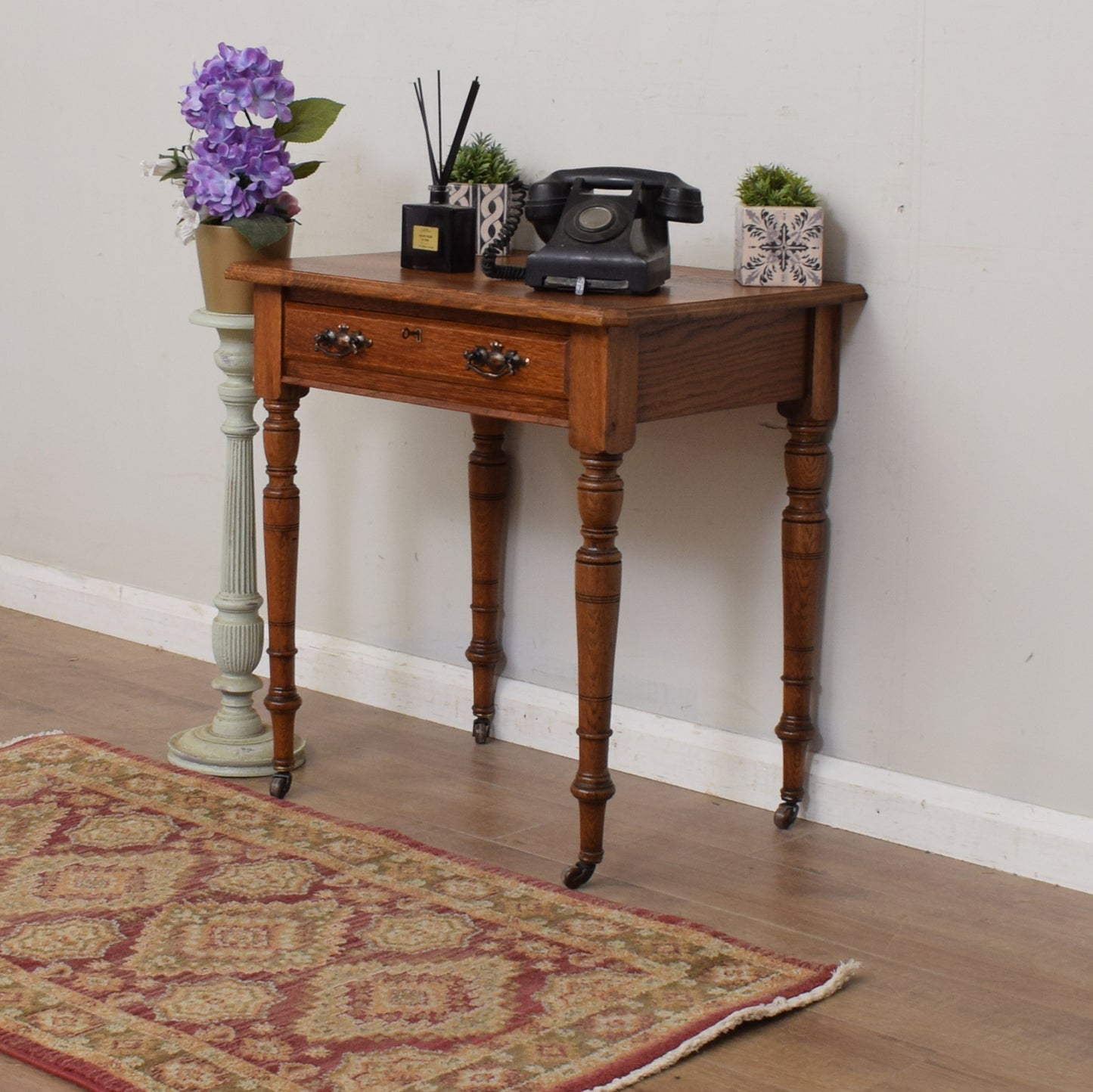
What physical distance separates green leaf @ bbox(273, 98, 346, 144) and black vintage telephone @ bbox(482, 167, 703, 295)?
0.56 meters

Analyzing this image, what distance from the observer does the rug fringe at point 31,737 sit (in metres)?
3.04

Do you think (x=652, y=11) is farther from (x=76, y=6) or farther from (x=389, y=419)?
(x=76, y=6)

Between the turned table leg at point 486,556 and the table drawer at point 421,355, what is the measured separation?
19.9 inches

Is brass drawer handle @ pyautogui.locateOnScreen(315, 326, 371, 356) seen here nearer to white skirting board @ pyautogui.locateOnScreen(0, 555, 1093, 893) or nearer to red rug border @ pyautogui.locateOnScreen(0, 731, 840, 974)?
red rug border @ pyautogui.locateOnScreen(0, 731, 840, 974)

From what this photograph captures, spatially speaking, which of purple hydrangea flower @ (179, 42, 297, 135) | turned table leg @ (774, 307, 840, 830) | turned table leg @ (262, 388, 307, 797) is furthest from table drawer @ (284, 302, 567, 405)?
turned table leg @ (774, 307, 840, 830)

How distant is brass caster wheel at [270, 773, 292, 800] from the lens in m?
2.85

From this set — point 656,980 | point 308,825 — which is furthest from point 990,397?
point 308,825

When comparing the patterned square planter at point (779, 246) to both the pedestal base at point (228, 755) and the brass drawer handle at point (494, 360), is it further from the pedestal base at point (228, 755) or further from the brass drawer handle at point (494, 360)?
the pedestal base at point (228, 755)

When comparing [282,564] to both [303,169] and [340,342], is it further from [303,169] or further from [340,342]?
Result: [303,169]

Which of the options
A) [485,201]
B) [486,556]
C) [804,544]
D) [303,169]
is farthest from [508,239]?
[804,544]

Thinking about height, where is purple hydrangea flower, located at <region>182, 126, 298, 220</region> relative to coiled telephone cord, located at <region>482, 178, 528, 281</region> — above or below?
above

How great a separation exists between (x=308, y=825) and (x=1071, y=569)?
1216 mm

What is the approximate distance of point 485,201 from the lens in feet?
9.39

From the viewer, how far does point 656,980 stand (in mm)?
2168
